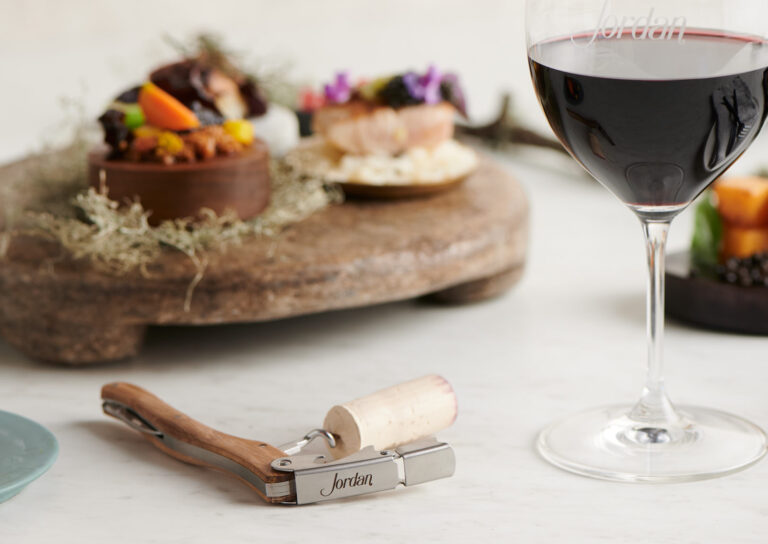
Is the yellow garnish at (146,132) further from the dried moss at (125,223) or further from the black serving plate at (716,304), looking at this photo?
the black serving plate at (716,304)

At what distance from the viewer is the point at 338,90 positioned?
5.53 feet

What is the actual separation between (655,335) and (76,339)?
2.26 feet

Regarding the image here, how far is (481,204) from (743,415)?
524 mm

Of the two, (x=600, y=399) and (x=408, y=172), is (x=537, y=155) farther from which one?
(x=600, y=399)

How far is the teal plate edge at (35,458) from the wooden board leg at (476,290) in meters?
0.66

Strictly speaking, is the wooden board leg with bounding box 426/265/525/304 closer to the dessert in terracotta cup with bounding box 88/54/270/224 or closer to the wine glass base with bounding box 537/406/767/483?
the dessert in terracotta cup with bounding box 88/54/270/224

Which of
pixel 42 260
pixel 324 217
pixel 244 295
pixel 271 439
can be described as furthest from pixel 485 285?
pixel 42 260

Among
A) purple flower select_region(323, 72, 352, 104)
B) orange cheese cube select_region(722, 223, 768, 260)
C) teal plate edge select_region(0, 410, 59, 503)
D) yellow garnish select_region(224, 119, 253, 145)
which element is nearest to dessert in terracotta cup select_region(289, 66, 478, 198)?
purple flower select_region(323, 72, 352, 104)

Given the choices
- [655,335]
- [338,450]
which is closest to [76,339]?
[338,450]

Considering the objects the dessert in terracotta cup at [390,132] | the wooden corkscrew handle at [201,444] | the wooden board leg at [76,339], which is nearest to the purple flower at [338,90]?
the dessert in terracotta cup at [390,132]

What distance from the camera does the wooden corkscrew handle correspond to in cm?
96

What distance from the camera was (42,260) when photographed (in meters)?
1.32

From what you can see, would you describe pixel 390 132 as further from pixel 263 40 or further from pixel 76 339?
pixel 263 40

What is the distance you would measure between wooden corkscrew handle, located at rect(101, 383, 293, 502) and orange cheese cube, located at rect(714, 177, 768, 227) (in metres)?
0.78
